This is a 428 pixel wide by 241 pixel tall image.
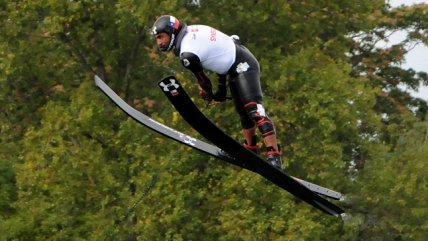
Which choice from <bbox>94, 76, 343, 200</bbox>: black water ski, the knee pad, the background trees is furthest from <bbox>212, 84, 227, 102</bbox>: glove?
the background trees

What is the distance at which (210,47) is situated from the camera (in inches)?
413

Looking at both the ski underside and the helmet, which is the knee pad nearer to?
the ski underside

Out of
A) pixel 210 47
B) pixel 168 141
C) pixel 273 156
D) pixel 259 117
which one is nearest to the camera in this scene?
pixel 210 47

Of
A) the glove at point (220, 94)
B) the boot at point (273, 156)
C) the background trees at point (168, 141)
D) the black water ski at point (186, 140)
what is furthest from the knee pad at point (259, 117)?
the background trees at point (168, 141)

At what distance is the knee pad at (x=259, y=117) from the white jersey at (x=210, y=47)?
466 mm

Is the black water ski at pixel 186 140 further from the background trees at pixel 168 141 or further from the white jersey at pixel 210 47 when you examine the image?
the background trees at pixel 168 141

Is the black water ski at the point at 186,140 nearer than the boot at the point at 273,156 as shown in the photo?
No

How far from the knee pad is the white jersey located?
47cm

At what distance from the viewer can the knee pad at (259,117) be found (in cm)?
1097

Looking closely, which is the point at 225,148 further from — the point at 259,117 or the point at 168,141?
the point at 168,141

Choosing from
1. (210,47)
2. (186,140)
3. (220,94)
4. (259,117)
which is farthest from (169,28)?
(186,140)

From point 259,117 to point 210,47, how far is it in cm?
100

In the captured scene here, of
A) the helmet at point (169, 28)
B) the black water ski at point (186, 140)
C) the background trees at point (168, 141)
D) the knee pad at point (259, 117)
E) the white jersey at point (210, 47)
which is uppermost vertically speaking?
the helmet at point (169, 28)

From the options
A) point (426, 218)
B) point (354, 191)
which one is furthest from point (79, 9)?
point (426, 218)
